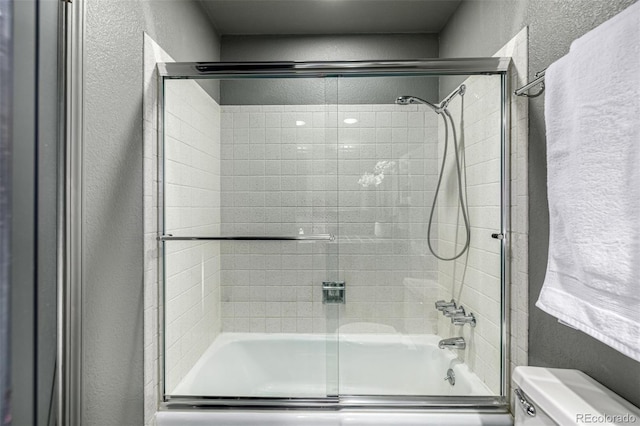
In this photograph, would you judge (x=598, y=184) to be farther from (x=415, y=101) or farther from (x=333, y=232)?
(x=333, y=232)

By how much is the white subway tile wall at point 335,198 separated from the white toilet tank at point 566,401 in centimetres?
57

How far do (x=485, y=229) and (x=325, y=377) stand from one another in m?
0.98

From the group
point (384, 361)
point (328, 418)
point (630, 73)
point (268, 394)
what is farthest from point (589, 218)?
point (268, 394)

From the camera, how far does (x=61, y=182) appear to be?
1.00 m

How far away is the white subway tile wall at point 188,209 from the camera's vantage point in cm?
161

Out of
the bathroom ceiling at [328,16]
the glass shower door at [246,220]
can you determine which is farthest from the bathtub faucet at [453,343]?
the bathroom ceiling at [328,16]

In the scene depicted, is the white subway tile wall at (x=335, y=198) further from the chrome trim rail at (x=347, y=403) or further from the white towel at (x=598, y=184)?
the white towel at (x=598, y=184)

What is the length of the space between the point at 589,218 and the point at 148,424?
174 cm

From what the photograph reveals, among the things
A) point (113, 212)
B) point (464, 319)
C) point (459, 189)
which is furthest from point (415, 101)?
point (113, 212)

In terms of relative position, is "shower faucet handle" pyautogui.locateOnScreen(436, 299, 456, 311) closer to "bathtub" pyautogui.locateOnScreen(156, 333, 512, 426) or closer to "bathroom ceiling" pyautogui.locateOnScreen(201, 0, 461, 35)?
"bathtub" pyautogui.locateOnScreen(156, 333, 512, 426)

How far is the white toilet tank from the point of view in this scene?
0.91 m

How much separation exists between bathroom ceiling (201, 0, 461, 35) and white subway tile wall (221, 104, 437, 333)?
39.3 inches

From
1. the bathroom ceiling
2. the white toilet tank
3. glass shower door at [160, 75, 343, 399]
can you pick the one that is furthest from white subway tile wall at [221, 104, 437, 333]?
the bathroom ceiling

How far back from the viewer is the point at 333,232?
5.47 ft
